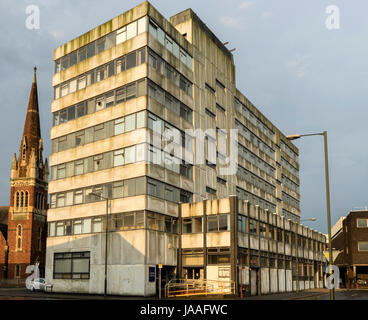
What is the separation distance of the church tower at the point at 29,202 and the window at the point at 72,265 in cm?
5150

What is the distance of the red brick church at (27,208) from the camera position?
96.6 m

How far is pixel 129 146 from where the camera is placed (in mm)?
43562

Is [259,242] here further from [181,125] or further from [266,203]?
[266,203]

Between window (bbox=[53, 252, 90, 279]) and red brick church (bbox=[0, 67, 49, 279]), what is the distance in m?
48.0

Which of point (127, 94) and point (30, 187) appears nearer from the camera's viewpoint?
point (127, 94)

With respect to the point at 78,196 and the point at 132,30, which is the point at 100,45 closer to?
the point at 132,30

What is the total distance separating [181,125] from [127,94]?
22.2 feet

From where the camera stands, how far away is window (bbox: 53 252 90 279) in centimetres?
4534

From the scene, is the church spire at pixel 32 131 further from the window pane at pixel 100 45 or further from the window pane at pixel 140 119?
the window pane at pixel 140 119

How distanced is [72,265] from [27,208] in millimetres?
57216

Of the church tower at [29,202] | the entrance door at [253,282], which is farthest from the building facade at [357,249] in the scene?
the church tower at [29,202]

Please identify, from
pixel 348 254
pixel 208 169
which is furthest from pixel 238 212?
pixel 348 254

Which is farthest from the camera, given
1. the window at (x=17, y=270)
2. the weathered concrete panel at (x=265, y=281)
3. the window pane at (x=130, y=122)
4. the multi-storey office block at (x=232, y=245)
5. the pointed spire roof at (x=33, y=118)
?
the pointed spire roof at (x=33, y=118)

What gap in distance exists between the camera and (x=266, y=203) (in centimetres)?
7462
